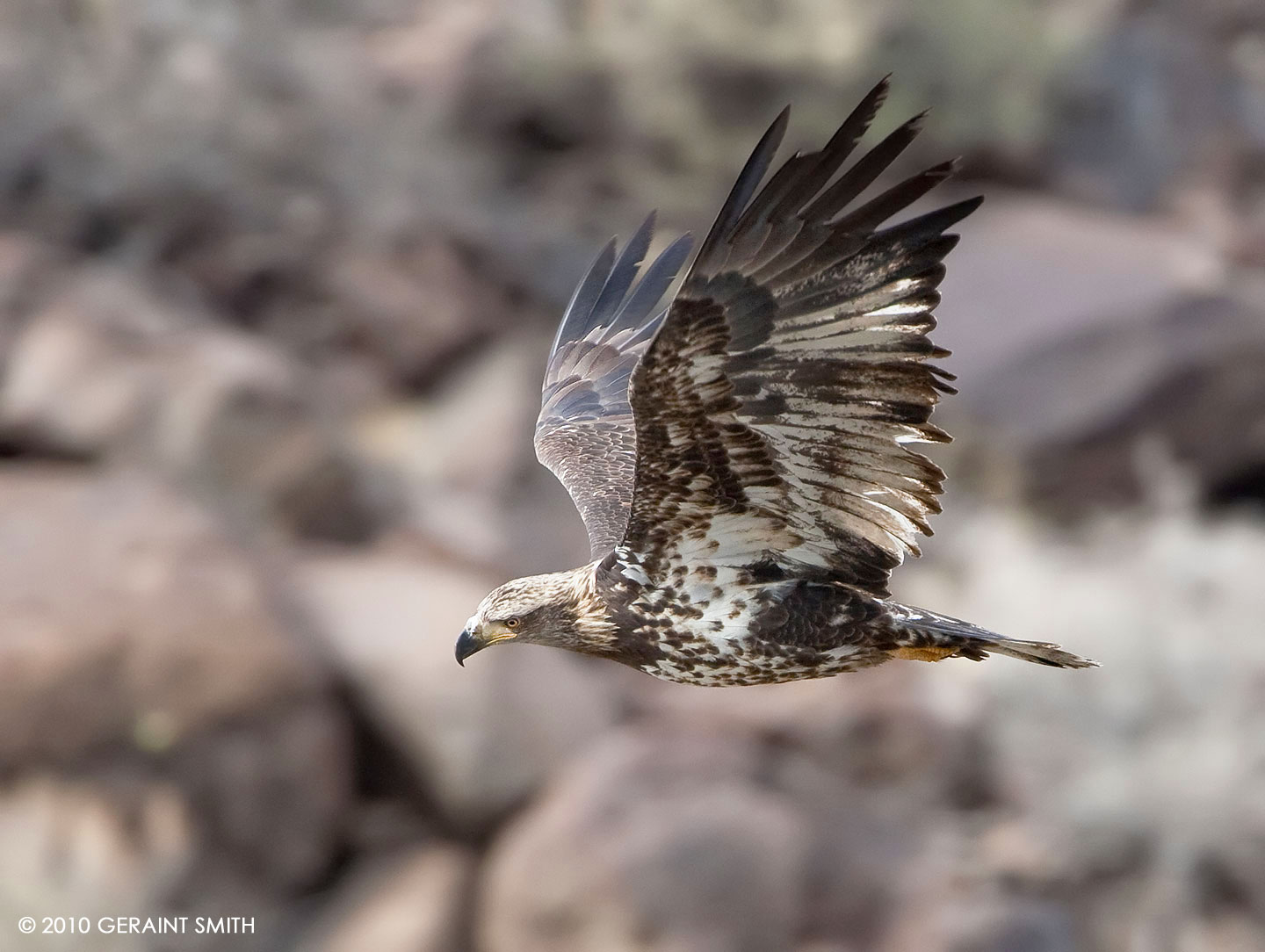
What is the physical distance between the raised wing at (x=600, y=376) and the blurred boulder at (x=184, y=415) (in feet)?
17.3

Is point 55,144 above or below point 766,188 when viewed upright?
above

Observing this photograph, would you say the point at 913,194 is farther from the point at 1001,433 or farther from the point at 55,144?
the point at 55,144

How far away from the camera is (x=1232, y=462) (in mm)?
14391

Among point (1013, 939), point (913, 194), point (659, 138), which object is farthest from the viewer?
point (659, 138)

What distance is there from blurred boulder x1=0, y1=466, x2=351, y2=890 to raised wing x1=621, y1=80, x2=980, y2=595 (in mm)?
5455

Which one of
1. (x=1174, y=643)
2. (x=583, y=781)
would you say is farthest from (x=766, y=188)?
(x=1174, y=643)

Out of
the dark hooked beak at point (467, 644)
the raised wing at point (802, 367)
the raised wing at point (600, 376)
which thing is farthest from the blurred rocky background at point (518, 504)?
the raised wing at point (802, 367)

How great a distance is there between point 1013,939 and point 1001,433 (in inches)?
213

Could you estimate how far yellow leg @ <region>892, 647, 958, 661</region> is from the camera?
528cm

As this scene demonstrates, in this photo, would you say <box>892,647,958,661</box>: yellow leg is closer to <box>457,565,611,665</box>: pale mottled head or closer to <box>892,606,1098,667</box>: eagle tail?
<box>892,606,1098,667</box>: eagle tail

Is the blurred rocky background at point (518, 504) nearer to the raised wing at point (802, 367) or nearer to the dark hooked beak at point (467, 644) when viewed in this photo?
the dark hooked beak at point (467, 644)

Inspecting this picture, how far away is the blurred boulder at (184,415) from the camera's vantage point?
11.8 m

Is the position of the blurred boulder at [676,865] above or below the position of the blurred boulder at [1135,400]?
below

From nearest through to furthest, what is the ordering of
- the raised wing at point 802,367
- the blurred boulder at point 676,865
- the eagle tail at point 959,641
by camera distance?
the raised wing at point 802,367
the eagle tail at point 959,641
the blurred boulder at point 676,865
